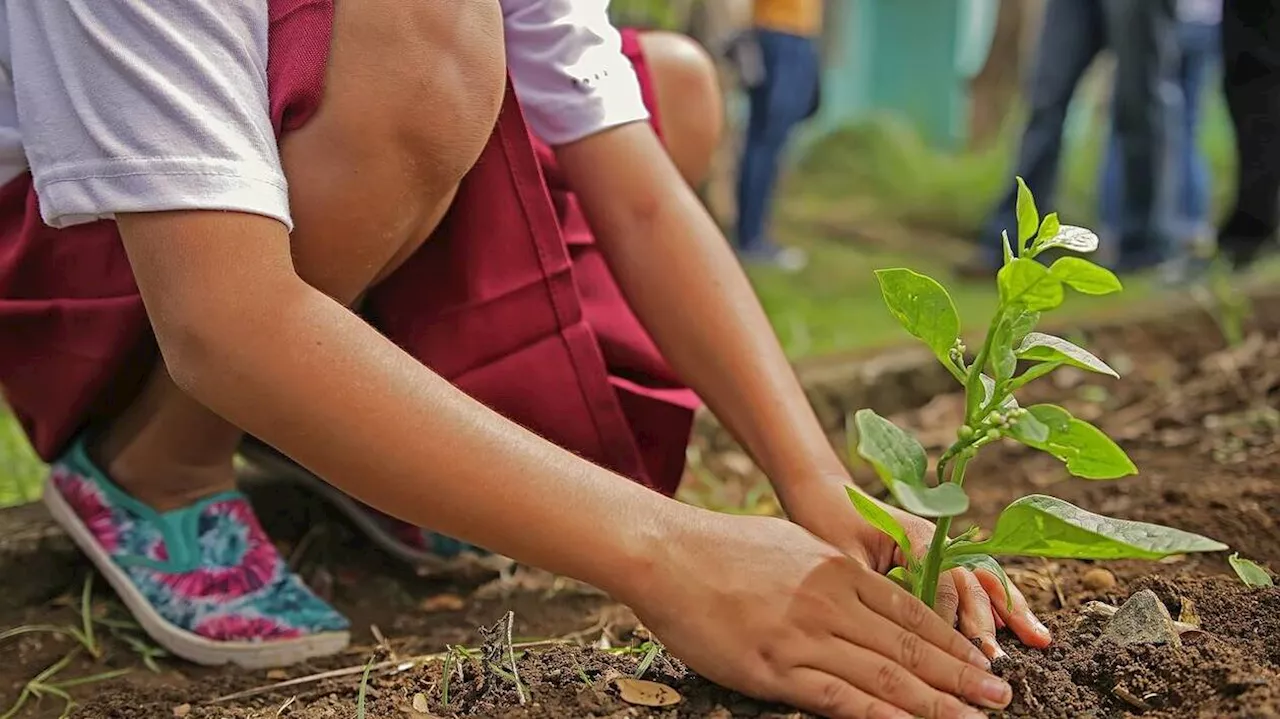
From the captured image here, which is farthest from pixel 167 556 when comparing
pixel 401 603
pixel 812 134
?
pixel 812 134

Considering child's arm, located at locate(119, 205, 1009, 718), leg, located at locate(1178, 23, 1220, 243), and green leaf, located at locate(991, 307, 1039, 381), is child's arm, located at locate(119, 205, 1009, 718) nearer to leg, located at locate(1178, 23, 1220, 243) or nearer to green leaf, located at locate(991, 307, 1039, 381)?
green leaf, located at locate(991, 307, 1039, 381)

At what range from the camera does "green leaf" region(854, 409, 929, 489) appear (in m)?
0.83

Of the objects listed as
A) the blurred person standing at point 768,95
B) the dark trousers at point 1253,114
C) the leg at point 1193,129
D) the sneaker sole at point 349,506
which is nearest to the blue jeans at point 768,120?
the blurred person standing at point 768,95

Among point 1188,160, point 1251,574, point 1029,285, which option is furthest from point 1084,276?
point 1188,160

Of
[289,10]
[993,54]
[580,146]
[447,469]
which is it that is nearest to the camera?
[447,469]

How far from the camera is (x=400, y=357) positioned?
93cm

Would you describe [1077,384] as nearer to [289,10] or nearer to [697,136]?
[697,136]

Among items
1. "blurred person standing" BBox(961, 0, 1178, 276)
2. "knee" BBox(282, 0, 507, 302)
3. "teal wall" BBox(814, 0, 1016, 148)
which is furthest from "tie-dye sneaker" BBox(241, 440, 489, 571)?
"teal wall" BBox(814, 0, 1016, 148)

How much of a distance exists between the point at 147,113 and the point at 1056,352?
0.67m

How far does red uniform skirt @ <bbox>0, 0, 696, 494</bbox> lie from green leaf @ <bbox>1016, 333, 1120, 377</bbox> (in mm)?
538

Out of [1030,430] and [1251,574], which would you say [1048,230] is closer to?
[1030,430]

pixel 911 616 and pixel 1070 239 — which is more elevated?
pixel 1070 239

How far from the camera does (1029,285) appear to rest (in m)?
0.84

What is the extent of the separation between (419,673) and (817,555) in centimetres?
41
